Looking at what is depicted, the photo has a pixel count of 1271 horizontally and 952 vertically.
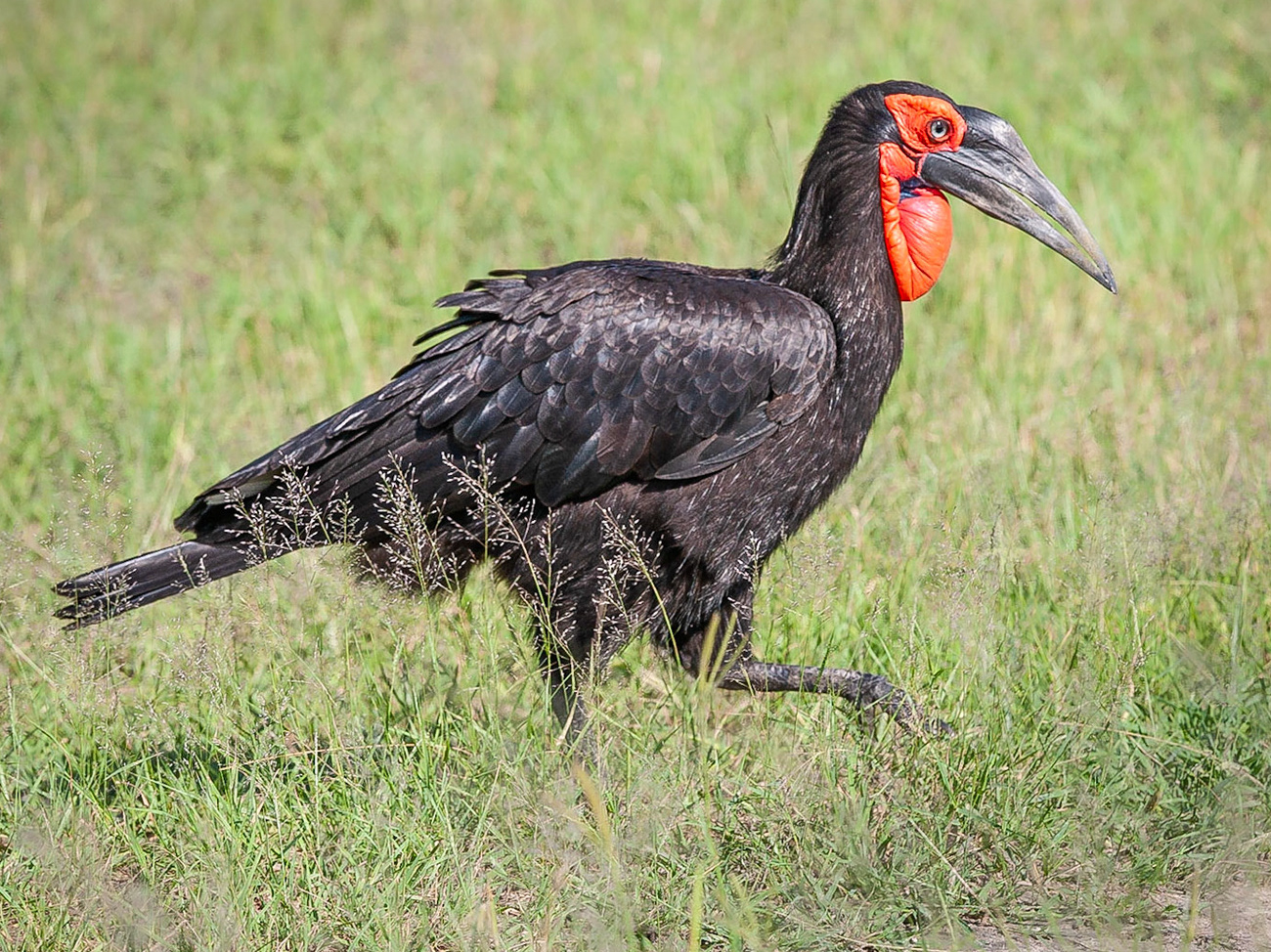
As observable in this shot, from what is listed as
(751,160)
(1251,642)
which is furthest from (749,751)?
(751,160)

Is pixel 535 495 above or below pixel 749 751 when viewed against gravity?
above

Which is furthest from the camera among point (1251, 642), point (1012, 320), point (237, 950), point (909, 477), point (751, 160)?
point (751, 160)

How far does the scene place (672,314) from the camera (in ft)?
10.7

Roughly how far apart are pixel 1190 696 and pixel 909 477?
1276 millimetres

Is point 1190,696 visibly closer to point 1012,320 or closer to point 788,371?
point 788,371

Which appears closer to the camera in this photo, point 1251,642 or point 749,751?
point 749,751

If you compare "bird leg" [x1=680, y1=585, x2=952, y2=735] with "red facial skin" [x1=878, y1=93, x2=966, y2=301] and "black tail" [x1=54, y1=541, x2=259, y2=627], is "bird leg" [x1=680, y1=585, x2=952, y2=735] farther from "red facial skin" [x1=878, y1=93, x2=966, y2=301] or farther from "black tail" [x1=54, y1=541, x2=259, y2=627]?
"black tail" [x1=54, y1=541, x2=259, y2=627]

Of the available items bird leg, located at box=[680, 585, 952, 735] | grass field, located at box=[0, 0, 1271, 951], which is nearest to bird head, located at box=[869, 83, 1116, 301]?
grass field, located at box=[0, 0, 1271, 951]

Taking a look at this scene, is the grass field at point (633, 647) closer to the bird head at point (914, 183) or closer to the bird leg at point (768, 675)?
the bird leg at point (768, 675)

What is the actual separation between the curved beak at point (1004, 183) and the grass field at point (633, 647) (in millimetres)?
564

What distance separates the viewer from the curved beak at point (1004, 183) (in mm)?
3400

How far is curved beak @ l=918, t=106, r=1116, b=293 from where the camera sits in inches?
134

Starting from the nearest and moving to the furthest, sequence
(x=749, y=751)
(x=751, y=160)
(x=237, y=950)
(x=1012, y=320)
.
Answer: (x=237, y=950)
(x=749, y=751)
(x=1012, y=320)
(x=751, y=160)

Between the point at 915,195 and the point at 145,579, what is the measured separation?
1.89 metres
